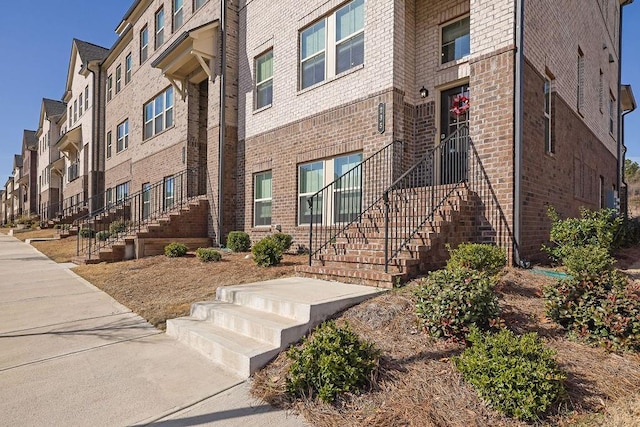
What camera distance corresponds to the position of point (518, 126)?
237 inches

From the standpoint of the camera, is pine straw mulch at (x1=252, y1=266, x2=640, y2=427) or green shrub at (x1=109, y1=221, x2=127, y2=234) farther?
green shrub at (x1=109, y1=221, x2=127, y2=234)

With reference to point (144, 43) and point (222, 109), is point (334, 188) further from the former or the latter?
point (144, 43)

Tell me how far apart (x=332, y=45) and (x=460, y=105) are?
3417mm

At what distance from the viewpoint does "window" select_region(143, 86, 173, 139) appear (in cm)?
1460

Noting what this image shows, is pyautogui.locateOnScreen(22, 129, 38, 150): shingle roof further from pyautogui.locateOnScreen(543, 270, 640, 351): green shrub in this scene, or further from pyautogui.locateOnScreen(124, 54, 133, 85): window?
pyautogui.locateOnScreen(543, 270, 640, 351): green shrub

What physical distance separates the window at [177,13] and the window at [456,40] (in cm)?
1068

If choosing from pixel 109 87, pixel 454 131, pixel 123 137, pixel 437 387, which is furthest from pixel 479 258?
pixel 109 87

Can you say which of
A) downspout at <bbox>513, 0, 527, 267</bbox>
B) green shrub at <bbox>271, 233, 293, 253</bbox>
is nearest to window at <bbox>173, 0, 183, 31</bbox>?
green shrub at <bbox>271, 233, 293, 253</bbox>

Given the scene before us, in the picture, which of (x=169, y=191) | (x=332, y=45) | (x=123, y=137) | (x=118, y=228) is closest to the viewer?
(x=332, y=45)

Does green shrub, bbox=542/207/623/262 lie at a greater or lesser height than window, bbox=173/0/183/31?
lesser

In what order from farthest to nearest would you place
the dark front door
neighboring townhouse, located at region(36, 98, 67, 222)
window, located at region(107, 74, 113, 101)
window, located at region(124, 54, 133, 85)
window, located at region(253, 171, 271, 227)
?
neighboring townhouse, located at region(36, 98, 67, 222)
window, located at region(107, 74, 113, 101)
window, located at region(124, 54, 133, 85)
window, located at region(253, 171, 271, 227)
the dark front door

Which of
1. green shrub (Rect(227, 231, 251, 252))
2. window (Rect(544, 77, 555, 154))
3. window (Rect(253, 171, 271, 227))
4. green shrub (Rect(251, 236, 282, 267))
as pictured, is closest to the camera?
window (Rect(544, 77, 555, 154))

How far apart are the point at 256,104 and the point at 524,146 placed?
763cm

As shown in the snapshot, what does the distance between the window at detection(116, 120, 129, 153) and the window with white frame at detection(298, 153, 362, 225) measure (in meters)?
13.0
